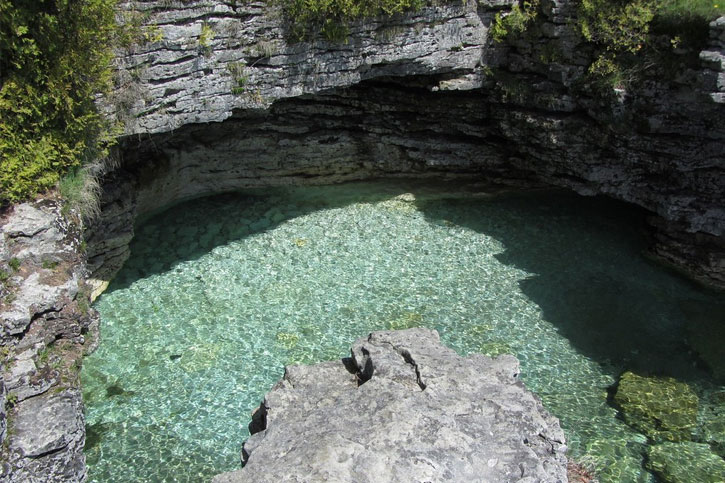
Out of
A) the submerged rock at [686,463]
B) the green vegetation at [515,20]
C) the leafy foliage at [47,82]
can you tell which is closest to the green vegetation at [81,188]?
the leafy foliage at [47,82]

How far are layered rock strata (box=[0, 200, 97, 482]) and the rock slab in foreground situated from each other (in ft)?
7.06

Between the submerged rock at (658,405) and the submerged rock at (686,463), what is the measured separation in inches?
7.2

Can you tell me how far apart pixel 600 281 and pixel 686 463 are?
4.16 m

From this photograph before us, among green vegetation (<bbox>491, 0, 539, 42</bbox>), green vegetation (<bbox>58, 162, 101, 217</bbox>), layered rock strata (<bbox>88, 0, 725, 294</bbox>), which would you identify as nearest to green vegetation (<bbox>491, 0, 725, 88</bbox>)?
layered rock strata (<bbox>88, 0, 725, 294</bbox>)

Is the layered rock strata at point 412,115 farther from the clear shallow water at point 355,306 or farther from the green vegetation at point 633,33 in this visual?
the clear shallow water at point 355,306

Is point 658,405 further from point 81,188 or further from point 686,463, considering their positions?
point 81,188

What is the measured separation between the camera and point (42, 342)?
7516 mm

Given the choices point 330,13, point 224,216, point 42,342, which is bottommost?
point 224,216

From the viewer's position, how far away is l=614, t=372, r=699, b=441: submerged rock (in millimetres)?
8672

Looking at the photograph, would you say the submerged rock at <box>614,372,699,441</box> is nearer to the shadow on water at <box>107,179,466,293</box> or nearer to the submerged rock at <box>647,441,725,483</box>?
the submerged rock at <box>647,441,725,483</box>

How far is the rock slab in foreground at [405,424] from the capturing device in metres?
6.02

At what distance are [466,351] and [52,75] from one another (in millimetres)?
7151

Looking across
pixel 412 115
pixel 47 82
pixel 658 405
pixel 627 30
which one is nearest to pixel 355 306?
pixel 412 115

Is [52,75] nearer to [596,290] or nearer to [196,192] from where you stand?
[196,192]
